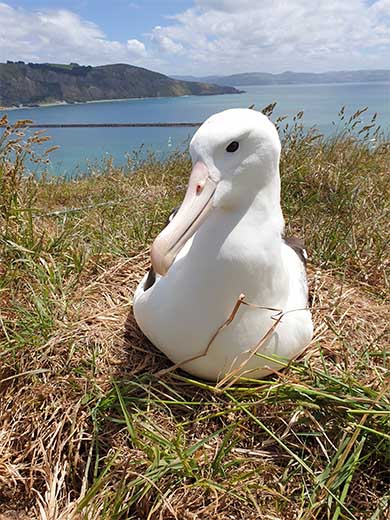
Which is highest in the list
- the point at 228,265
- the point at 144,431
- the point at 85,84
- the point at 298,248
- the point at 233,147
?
the point at 85,84

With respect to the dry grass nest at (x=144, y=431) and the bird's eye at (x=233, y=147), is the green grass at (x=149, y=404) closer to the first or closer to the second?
the dry grass nest at (x=144, y=431)

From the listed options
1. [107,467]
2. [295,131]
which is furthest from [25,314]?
[295,131]

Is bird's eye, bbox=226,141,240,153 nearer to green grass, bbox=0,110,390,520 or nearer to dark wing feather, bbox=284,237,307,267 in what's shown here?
green grass, bbox=0,110,390,520

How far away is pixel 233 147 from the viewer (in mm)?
1275

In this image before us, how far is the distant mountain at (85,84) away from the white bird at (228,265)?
38.5 feet

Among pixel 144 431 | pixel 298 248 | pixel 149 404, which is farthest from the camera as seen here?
pixel 298 248

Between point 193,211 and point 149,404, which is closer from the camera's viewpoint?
point 193,211

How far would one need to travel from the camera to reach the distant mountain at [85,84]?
1313 centimetres

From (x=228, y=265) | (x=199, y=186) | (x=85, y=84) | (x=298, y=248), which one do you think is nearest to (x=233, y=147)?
(x=199, y=186)

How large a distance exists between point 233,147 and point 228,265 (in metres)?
0.35

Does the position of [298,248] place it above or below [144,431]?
above

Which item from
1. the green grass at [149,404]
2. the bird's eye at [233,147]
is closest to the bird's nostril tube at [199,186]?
the bird's eye at [233,147]

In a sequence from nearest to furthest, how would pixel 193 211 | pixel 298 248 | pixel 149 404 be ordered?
1. pixel 193 211
2. pixel 149 404
3. pixel 298 248

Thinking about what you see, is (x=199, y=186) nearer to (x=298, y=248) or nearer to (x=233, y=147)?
(x=233, y=147)
